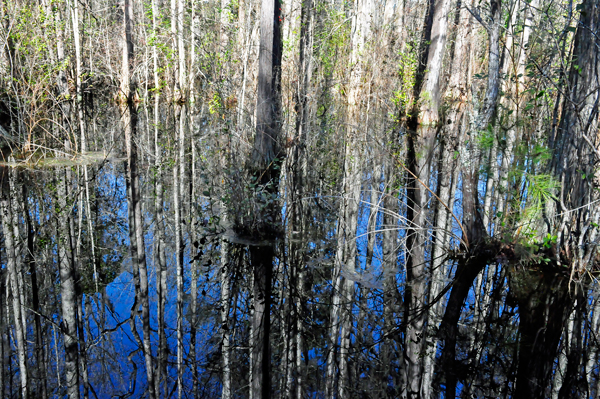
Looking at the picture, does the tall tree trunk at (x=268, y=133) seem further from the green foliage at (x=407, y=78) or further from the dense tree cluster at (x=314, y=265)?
the green foliage at (x=407, y=78)

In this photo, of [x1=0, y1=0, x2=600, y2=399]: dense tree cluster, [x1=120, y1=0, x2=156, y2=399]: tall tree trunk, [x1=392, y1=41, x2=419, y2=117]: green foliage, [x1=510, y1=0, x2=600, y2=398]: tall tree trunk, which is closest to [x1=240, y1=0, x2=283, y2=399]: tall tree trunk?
[x1=0, y1=0, x2=600, y2=399]: dense tree cluster

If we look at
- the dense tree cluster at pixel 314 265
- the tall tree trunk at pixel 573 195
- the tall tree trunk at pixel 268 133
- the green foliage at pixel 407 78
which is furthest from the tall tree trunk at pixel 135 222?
the green foliage at pixel 407 78

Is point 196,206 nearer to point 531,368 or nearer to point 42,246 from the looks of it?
point 42,246

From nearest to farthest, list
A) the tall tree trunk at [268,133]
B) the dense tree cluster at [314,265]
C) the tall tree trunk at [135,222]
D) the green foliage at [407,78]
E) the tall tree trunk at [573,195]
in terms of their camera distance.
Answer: the dense tree cluster at [314,265]
the tall tree trunk at [135,222]
the tall tree trunk at [573,195]
the tall tree trunk at [268,133]
the green foliage at [407,78]

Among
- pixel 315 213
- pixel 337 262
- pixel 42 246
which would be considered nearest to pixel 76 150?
pixel 42 246

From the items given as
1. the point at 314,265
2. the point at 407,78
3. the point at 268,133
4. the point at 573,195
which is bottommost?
the point at 314,265

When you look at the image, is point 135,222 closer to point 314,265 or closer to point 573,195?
point 314,265

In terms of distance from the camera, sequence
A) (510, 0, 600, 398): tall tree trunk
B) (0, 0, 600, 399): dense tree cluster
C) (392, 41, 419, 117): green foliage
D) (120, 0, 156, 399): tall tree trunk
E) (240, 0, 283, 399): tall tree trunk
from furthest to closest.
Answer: (392, 41, 419, 117): green foliage, (240, 0, 283, 399): tall tree trunk, (510, 0, 600, 398): tall tree trunk, (120, 0, 156, 399): tall tree trunk, (0, 0, 600, 399): dense tree cluster

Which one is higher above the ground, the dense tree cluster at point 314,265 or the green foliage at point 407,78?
the green foliage at point 407,78

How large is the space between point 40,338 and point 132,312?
750mm

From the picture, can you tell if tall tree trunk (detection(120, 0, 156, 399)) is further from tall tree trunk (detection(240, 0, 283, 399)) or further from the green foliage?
the green foliage

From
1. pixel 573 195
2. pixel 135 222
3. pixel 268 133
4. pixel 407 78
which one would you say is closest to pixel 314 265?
pixel 268 133

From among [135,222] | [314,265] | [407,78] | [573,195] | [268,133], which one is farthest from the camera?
[407,78]

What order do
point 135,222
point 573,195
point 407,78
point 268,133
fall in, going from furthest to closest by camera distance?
point 407,78 < point 268,133 < point 135,222 < point 573,195
